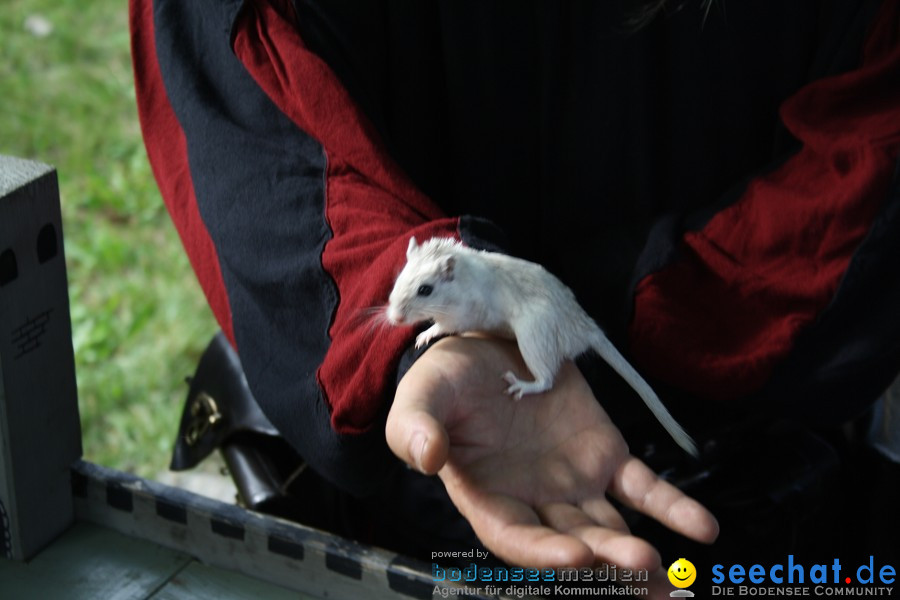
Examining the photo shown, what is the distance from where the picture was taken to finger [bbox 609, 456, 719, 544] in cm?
104

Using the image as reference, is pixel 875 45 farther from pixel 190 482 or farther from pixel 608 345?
pixel 190 482

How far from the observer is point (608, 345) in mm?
1270

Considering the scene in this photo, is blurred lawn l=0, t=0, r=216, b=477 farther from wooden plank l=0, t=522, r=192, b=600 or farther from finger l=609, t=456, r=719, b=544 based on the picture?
finger l=609, t=456, r=719, b=544

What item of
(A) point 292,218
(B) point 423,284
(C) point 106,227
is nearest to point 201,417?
(A) point 292,218

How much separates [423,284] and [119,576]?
514 mm

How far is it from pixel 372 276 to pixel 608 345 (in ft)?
1.02

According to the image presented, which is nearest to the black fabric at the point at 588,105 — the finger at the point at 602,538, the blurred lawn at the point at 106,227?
the finger at the point at 602,538

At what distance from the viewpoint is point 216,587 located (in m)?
1.22

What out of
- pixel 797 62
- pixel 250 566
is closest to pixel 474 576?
pixel 250 566

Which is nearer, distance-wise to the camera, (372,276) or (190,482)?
(372,276)

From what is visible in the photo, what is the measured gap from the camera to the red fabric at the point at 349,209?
1.13 meters

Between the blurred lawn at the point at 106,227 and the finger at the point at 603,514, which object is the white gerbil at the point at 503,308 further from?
the blurred lawn at the point at 106,227

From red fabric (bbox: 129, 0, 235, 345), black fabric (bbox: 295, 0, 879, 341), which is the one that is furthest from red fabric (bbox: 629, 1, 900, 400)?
red fabric (bbox: 129, 0, 235, 345)

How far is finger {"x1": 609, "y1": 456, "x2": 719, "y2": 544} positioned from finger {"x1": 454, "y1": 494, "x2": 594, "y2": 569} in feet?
0.35
